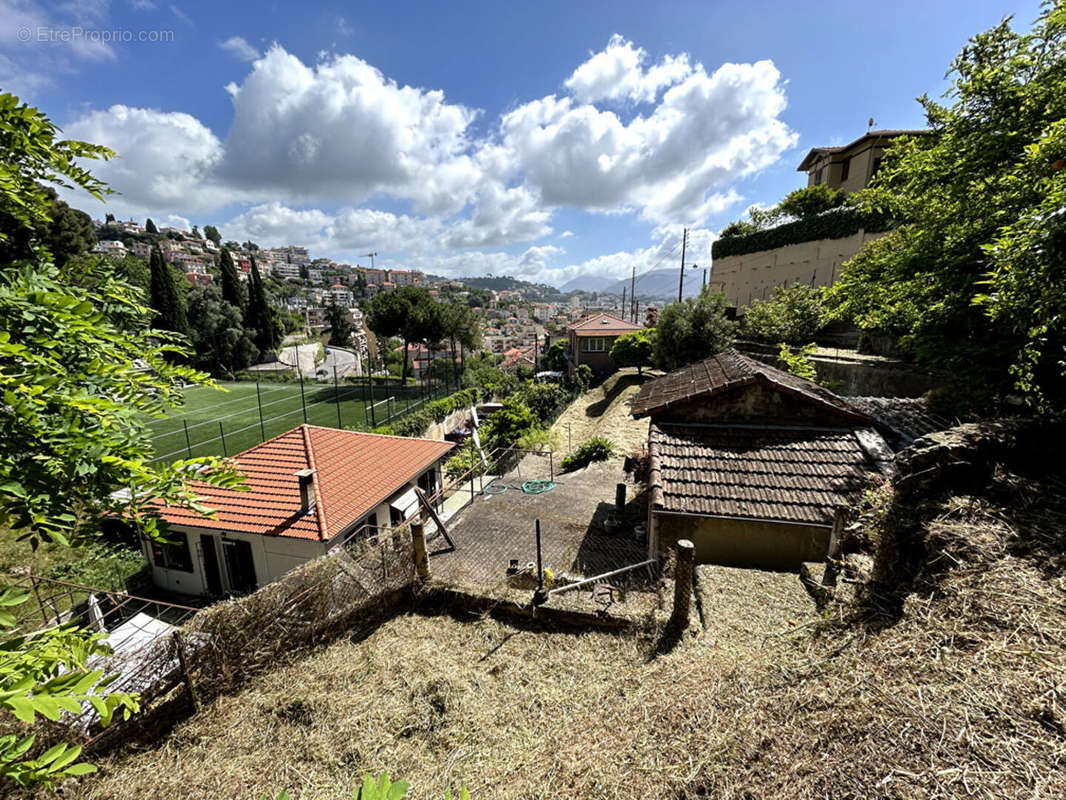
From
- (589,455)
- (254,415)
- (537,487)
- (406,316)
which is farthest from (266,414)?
(537,487)

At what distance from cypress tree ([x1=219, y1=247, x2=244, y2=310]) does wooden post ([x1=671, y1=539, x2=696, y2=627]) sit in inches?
2339

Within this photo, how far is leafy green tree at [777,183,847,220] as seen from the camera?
2778 centimetres

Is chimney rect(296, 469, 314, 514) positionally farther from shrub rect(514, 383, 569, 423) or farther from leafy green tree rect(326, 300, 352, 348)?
leafy green tree rect(326, 300, 352, 348)

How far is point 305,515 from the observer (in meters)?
10.3

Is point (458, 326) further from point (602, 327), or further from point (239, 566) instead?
point (239, 566)

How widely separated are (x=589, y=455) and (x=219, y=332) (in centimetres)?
4781

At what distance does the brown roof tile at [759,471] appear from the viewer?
271 inches

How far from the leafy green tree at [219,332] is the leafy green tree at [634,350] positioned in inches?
1630

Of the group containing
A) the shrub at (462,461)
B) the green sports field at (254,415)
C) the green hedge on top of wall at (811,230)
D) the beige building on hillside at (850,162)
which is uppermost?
the beige building on hillside at (850,162)

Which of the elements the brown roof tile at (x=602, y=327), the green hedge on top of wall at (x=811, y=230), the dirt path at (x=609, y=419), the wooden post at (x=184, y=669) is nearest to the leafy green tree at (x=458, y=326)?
the brown roof tile at (x=602, y=327)

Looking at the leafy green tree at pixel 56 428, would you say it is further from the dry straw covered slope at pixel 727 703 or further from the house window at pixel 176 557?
the house window at pixel 176 557

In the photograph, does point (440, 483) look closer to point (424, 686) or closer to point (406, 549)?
point (406, 549)

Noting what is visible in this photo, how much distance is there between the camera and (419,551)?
6.60 metres

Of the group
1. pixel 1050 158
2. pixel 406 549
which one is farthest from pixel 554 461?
pixel 1050 158
